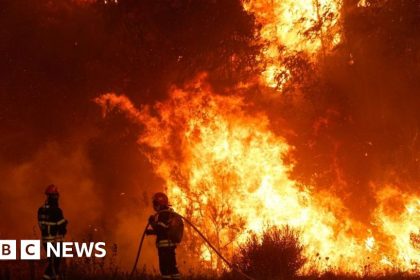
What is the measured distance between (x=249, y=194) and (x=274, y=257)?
11.6ft

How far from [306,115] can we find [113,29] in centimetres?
638

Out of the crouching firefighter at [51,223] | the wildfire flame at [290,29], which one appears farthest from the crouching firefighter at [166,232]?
the wildfire flame at [290,29]

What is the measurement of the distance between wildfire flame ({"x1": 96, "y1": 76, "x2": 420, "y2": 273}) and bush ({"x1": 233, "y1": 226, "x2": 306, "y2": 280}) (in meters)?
2.05

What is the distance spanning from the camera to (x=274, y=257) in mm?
12414

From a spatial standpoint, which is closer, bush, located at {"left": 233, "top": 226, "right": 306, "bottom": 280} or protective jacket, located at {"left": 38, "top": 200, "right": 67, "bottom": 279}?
protective jacket, located at {"left": 38, "top": 200, "right": 67, "bottom": 279}

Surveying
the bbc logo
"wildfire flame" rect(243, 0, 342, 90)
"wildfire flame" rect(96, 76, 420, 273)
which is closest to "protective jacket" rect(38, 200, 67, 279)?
the bbc logo

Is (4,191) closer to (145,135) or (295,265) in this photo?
(145,135)

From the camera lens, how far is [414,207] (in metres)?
15.2

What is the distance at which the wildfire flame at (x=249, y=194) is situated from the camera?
49.7 feet

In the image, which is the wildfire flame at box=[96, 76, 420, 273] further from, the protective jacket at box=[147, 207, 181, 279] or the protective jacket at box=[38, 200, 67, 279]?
the protective jacket at box=[38, 200, 67, 279]

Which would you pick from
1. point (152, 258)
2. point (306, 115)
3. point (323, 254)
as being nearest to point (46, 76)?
A: point (152, 258)

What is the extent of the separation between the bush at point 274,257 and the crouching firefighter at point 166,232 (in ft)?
7.94

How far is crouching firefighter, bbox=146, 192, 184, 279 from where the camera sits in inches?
408

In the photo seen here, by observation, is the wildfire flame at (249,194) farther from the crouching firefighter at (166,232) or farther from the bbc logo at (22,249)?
the crouching firefighter at (166,232)
